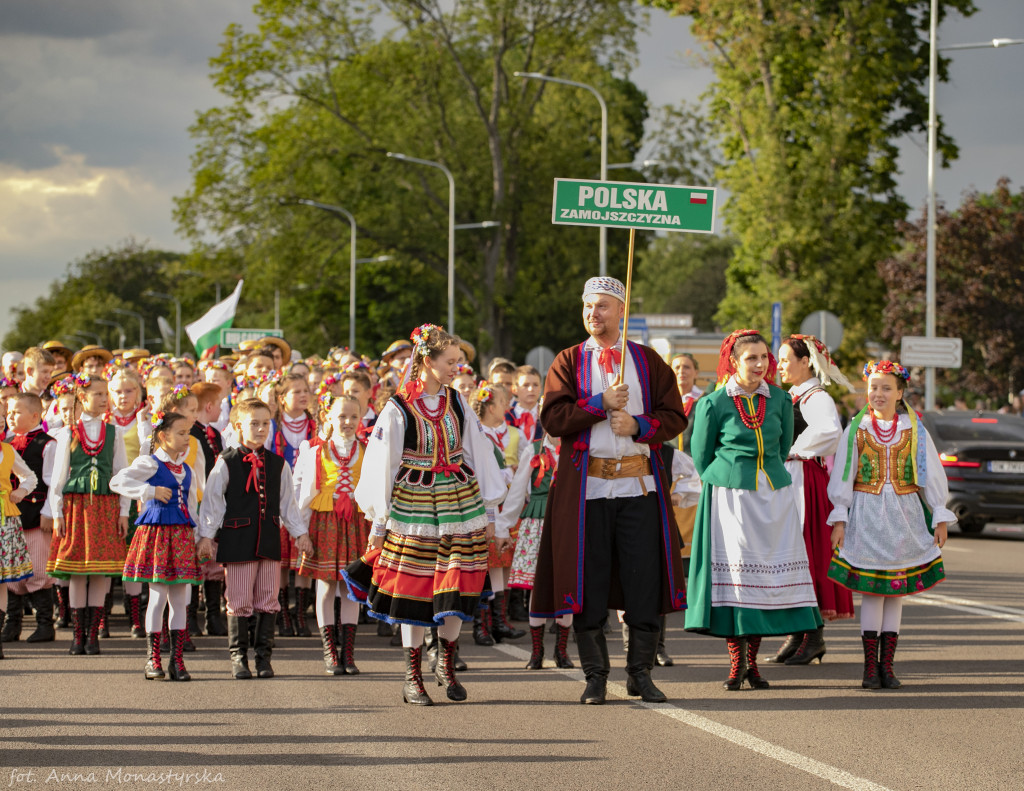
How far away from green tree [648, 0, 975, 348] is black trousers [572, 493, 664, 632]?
24859mm

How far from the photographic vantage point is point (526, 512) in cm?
966

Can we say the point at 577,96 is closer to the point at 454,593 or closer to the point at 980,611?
the point at 980,611

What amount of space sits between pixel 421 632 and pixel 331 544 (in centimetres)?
181

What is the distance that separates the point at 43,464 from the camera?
10445 mm

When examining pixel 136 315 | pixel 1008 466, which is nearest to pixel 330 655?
pixel 1008 466

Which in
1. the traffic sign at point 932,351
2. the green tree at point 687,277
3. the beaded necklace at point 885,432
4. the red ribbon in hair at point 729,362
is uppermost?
the green tree at point 687,277

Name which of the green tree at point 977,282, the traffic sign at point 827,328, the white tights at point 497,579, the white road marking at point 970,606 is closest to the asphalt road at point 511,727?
the white tights at point 497,579

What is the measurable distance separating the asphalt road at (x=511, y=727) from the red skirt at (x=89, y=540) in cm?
59

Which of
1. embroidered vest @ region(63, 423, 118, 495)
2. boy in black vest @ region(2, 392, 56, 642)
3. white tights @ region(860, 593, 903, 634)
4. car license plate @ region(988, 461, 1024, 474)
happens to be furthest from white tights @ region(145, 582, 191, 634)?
car license plate @ region(988, 461, 1024, 474)

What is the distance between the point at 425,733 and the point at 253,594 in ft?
7.21

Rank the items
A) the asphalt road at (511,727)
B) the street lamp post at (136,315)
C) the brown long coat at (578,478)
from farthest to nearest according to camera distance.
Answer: the street lamp post at (136,315)
the brown long coat at (578,478)
the asphalt road at (511,727)

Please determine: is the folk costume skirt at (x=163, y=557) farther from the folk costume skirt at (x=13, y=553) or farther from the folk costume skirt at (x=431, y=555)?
the folk costume skirt at (x=431, y=555)

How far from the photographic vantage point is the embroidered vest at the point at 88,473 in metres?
9.94

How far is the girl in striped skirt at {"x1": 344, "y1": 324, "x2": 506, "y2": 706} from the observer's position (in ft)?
24.3
